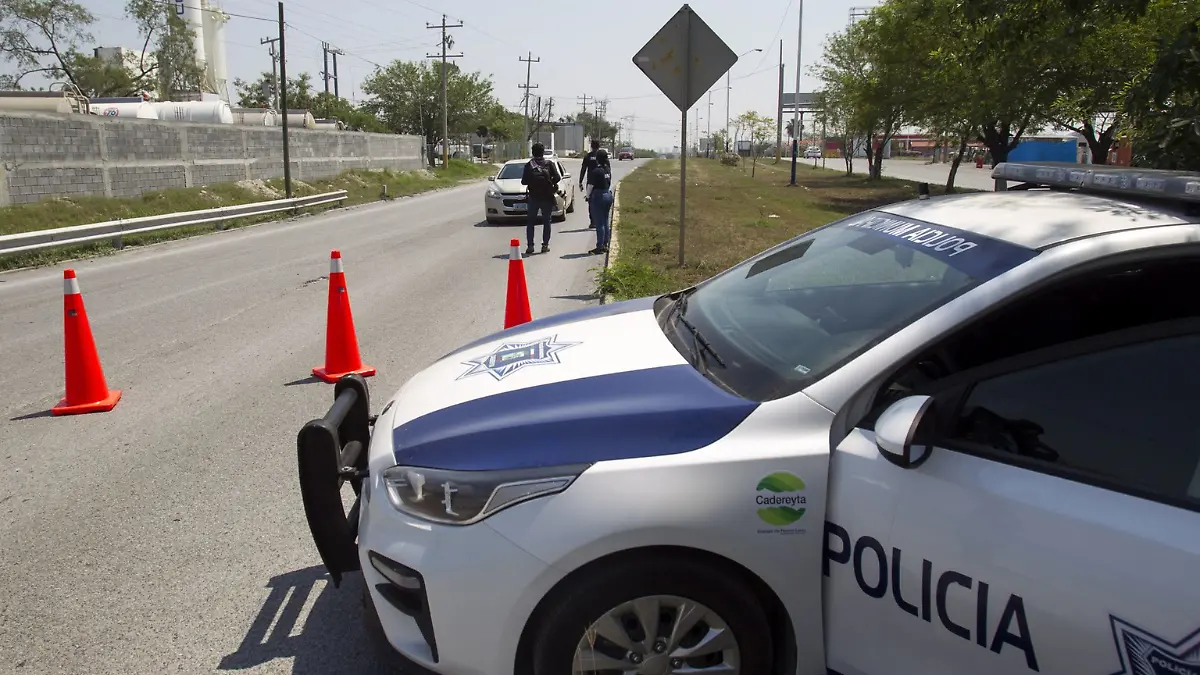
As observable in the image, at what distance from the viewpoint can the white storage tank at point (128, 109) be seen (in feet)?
97.0

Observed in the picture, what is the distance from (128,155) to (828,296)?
22.8 metres

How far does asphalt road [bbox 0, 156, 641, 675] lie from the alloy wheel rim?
1027mm

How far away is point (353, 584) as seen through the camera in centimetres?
364

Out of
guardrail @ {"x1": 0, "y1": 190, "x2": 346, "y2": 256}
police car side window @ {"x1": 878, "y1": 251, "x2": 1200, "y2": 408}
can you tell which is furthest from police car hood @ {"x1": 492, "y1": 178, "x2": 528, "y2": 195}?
police car side window @ {"x1": 878, "y1": 251, "x2": 1200, "y2": 408}

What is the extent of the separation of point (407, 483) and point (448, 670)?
0.55 m

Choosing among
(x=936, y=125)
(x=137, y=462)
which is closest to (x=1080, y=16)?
(x=137, y=462)

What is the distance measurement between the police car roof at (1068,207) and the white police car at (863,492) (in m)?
0.02

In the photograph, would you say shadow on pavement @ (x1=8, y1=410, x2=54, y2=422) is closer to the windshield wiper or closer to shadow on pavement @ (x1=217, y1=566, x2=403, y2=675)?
shadow on pavement @ (x1=217, y1=566, x2=403, y2=675)

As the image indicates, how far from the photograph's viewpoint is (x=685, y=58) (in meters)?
10.4

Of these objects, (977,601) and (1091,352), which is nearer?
(977,601)

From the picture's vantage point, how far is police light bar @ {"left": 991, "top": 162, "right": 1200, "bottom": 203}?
259 centimetres

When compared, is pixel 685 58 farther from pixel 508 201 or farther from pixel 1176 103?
pixel 508 201

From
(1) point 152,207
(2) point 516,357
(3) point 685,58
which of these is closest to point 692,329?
(2) point 516,357

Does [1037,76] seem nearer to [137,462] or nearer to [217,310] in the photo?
[217,310]
